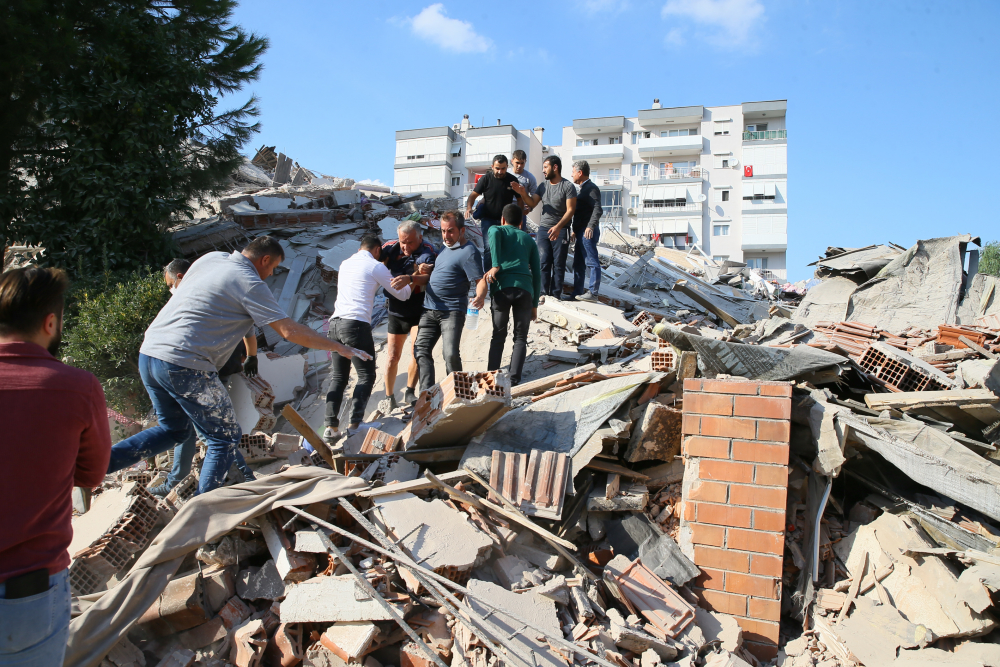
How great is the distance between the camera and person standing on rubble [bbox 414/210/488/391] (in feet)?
17.8

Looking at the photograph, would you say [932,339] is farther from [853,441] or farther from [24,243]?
[24,243]

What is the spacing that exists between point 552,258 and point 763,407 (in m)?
4.41

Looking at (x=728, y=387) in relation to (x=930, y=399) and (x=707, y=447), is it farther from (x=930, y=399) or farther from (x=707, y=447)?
(x=930, y=399)

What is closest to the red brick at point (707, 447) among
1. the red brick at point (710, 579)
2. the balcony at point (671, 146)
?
the red brick at point (710, 579)

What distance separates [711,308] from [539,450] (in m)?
5.13

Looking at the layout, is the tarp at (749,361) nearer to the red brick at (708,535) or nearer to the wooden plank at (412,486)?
the red brick at (708,535)

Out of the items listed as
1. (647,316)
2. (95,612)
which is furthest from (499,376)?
(647,316)

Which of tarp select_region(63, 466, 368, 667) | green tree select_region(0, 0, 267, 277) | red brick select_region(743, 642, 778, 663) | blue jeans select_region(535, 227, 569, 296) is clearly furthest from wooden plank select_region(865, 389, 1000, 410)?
green tree select_region(0, 0, 267, 277)

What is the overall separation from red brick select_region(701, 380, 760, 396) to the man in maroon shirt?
322 centimetres

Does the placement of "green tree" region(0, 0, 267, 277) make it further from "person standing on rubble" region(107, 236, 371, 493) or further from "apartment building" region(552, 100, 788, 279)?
"apartment building" region(552, 100, 788, 279)

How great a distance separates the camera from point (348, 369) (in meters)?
5.07

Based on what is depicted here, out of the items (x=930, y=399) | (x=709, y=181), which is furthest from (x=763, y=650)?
(x=709, y=181)

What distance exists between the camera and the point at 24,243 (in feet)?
28.0

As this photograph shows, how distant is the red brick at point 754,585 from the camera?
137 inches
